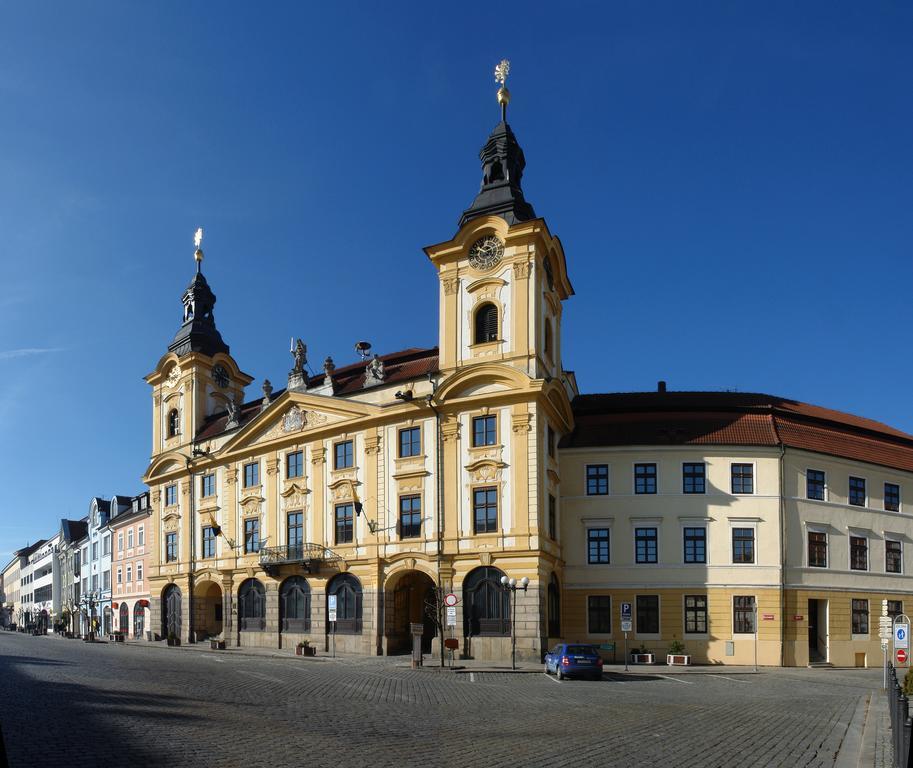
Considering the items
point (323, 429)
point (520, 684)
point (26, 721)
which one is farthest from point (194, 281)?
point (26, 721)

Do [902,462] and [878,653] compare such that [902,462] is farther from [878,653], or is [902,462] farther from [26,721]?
[26,721]

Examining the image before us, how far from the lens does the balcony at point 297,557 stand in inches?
1895

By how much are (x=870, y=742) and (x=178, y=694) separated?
1554 centimetres

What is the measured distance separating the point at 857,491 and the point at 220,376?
3968 cm

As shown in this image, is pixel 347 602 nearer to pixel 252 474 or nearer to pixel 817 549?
pixel 252 474

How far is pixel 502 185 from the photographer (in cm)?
4753

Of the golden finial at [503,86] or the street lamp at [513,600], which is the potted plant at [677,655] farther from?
the golden finial at [503,86]

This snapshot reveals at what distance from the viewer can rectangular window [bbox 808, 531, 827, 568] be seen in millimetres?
44312

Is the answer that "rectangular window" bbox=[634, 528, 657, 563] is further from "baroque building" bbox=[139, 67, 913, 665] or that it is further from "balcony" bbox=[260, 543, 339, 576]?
"balcony" bbox=[260, 543, 339, 576]

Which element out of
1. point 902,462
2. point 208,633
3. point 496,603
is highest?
point 902,462

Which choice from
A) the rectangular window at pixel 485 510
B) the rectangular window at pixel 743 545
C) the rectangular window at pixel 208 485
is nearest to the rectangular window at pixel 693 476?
the rectangular window at pixel 743 545

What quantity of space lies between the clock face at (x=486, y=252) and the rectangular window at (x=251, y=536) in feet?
64.7

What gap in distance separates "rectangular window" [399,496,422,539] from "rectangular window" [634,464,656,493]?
1045 cm

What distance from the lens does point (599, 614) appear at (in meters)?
44.5
